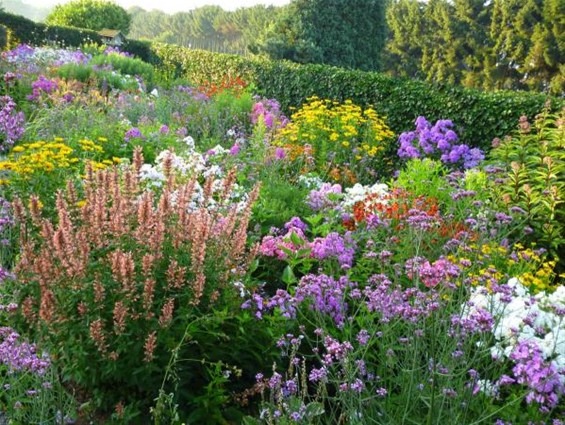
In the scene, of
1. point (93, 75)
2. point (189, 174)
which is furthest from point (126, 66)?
point (189, 174)

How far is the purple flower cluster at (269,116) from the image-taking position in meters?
9.42

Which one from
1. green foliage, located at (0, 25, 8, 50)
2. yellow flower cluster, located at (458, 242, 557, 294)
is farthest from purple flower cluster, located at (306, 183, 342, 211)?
green foliage, located at (0, 25, 8, 50)

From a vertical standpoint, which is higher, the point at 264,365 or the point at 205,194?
the point at 205,194

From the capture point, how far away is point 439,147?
7.74 meters

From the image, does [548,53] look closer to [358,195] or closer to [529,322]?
→ [358,195]

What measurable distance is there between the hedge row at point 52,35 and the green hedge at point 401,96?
9.21m

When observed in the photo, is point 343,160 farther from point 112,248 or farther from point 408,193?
point 112,248

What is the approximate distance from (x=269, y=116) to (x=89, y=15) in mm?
27115

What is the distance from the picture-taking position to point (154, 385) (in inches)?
113

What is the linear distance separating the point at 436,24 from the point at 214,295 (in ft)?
96.2

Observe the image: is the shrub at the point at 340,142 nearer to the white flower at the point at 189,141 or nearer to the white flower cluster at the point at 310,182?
the white flower cluster at the point at 310,182

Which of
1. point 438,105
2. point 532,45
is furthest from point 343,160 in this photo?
point 532,45

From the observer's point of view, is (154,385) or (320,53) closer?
(154,385)

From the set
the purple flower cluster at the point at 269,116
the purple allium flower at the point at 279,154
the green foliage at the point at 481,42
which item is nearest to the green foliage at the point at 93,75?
the purple flower cluster at the point at 269,116
